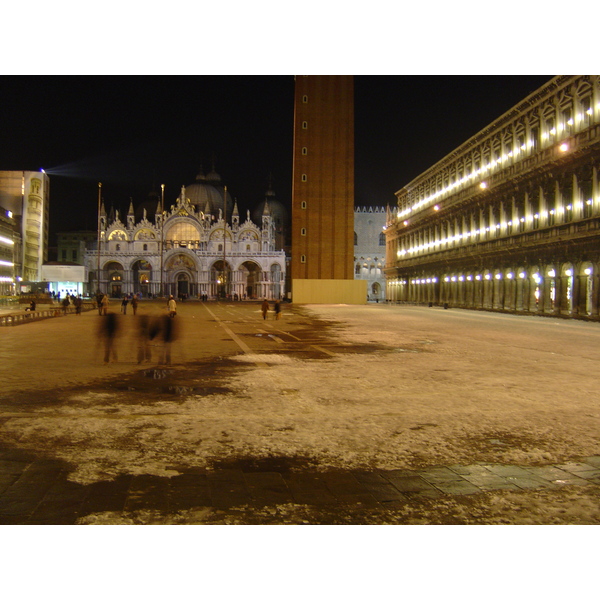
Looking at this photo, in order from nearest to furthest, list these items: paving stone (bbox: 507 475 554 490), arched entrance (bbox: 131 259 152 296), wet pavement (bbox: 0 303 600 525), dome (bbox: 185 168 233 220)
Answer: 1. wet pavement (bbox: 0 303 600 525)
2. paving stone (bbox: 507 475 554 490)
3. arched entrance (bbox: 131 259 152 296)
4. dome (bbox: 185 168 233 220)

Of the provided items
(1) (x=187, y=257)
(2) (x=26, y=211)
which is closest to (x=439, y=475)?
(2) (x=26, y=211)

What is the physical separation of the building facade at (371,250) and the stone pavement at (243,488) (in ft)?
342

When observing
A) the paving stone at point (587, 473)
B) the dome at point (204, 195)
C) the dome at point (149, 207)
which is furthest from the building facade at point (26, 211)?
the paving stone at point (587, 473)

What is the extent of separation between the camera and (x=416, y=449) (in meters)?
6.50

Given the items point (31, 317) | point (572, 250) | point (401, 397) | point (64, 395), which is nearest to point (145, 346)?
point (64, 395)

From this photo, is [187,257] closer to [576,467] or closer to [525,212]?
[525,212]

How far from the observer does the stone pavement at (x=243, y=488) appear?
15.4ft

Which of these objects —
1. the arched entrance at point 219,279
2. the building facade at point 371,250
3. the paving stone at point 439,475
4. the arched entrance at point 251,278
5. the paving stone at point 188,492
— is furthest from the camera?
the building facade at point 371,250

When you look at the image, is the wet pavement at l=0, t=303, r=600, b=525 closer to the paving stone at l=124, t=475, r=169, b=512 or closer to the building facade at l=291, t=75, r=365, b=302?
the paving stone at l=124, t=475, r=169, b=512

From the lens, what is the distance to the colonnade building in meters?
34.2

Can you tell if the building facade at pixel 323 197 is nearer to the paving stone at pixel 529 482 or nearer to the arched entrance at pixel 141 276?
the arched entrance at pixel 141 276

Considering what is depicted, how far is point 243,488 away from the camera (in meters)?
5.16

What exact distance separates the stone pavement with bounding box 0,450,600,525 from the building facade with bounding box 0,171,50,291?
8208 cm

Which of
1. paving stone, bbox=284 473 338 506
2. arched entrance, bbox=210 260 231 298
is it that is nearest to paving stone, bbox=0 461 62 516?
paving stone, bbox=284 473 338 506
